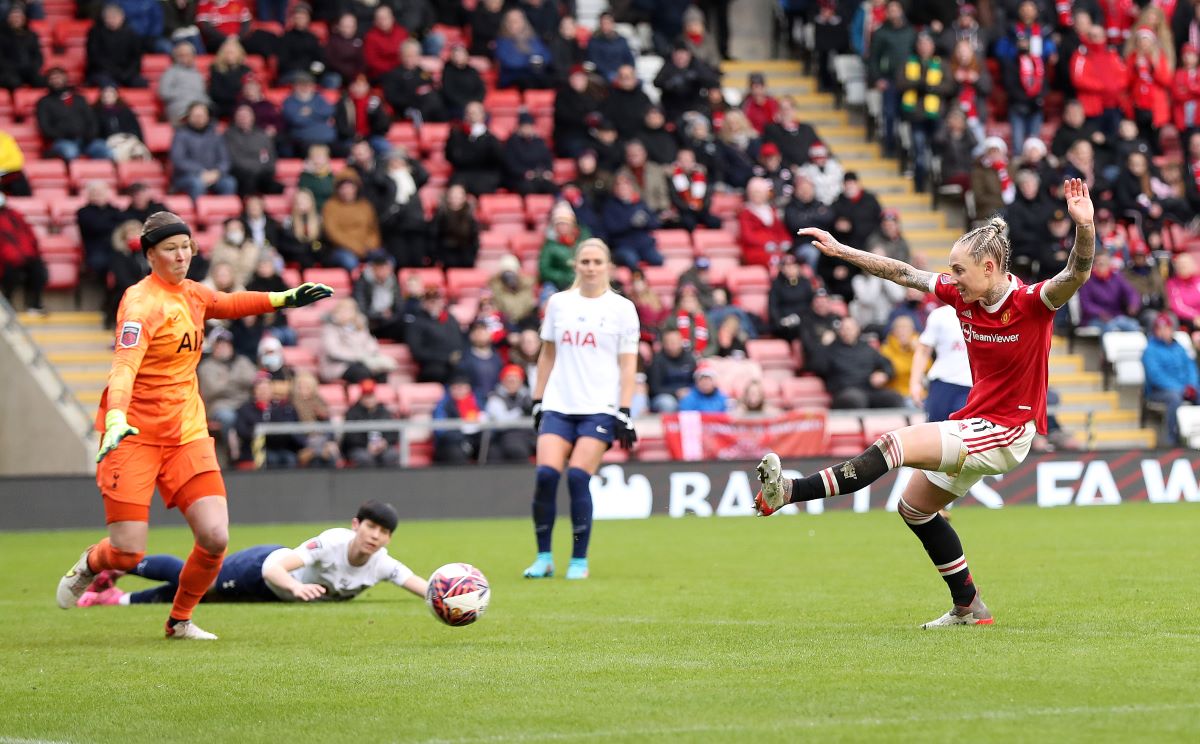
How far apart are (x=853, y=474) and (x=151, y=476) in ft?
11.9

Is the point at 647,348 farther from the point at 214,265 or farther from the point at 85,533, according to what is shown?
the point at 85,533

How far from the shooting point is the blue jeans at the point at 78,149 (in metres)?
23.7

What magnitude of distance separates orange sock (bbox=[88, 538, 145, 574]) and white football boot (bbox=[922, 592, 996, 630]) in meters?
4.15

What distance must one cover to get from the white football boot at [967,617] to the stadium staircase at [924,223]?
48.0 ft

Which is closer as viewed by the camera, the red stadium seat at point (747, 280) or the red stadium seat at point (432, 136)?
the red stadium seat at point (747, 280)

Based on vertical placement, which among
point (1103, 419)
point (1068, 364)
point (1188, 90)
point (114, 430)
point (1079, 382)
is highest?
point (1188, 90)

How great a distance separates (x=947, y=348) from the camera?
54.5 feet

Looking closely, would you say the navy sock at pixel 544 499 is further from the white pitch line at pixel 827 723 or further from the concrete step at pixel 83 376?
the concrete step at pixel 83 376

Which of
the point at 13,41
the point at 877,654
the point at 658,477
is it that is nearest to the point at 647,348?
the point at 658,477

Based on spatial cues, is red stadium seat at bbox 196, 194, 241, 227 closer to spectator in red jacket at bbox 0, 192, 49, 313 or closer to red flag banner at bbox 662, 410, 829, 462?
spectator in red jacket at bbox 0, 192, 49, 313

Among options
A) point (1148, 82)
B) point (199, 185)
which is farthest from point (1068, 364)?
point (199, 185)

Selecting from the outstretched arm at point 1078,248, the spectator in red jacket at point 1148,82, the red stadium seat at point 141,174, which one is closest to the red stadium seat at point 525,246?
the red stadium seat at point 141,174

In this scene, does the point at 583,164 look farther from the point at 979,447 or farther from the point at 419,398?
the point at 979,447

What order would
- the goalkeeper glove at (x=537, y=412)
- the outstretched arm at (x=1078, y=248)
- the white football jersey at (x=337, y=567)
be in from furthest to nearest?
the goalkeeper glove at (x=537, y=412), the white football jersey at (x=337, y=567), the outstretched arm at (x=1078, y=248)
